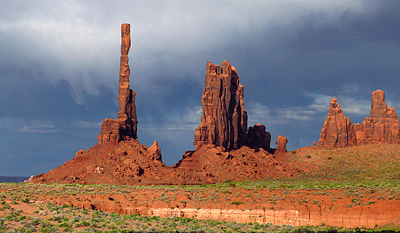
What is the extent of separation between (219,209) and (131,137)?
54685mm

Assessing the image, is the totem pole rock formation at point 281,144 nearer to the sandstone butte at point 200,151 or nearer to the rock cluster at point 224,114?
the sandstone butte at point 200,151

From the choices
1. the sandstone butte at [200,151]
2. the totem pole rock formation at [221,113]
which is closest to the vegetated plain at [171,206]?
the sandstone butte at [200,151]

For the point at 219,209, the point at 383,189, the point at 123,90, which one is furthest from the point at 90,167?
the point at 383,189

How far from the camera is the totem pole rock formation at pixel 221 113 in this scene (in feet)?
387

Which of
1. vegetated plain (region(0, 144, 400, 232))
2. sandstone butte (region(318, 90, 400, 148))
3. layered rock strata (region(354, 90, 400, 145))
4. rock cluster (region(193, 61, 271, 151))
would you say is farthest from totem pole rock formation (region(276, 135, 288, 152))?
vegetated plain (region(0, 144, 400, 232))

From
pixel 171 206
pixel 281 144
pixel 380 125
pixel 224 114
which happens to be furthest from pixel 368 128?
pixel 171 206

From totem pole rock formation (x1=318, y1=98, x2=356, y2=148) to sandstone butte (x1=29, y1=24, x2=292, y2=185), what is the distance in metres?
14.4

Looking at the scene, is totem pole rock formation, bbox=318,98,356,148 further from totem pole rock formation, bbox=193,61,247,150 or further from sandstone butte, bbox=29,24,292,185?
totem pole rock formation, bbox=193,61,247,150

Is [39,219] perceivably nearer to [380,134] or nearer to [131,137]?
[131,137]

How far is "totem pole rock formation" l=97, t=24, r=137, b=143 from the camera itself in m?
107

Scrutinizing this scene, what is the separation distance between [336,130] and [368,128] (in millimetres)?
12484

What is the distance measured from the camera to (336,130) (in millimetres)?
138625

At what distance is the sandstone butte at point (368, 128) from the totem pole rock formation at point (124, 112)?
64450 millimetres

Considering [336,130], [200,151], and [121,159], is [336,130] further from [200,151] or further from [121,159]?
[121,159]
